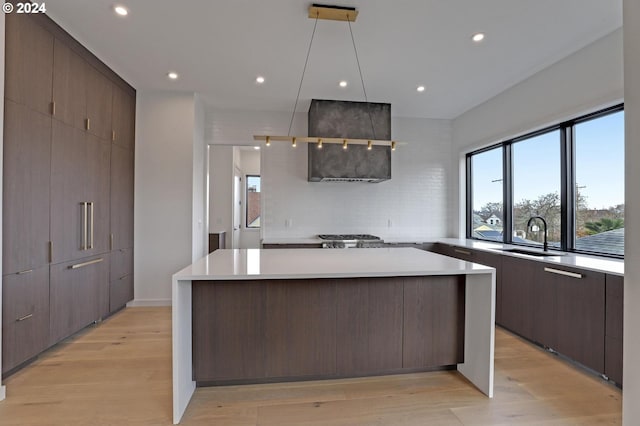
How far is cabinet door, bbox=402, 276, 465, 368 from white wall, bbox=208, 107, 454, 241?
2.53 meters

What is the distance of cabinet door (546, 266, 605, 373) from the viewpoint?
2186 mm

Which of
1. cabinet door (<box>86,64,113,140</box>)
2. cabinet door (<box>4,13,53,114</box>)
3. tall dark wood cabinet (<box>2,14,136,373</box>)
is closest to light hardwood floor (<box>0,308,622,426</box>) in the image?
→ tall dark wood cabinet (<box>2,14,136,373</box>)

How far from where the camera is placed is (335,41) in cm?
273

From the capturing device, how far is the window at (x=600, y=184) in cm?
262

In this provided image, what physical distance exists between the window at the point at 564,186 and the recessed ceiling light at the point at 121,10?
4.07 meters

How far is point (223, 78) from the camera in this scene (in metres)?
3.50

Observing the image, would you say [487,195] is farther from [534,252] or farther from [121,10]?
[121,10]

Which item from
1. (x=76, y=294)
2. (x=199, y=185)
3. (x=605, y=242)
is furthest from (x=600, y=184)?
(x=76, y=294)

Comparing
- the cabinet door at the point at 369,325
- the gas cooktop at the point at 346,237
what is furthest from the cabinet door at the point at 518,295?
the gas cooktop at the point at 346,237

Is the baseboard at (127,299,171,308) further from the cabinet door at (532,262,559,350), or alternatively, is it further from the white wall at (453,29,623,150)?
the white wall at (453,29,623,150)

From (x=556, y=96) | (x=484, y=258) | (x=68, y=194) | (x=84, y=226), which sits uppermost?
(x=556, y=96)

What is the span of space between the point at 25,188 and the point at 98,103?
4.34ft

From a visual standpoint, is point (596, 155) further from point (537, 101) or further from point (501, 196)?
point (501, 196)

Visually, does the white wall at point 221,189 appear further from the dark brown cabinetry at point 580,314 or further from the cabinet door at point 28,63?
the dark brown cabinetry at point 580,314
